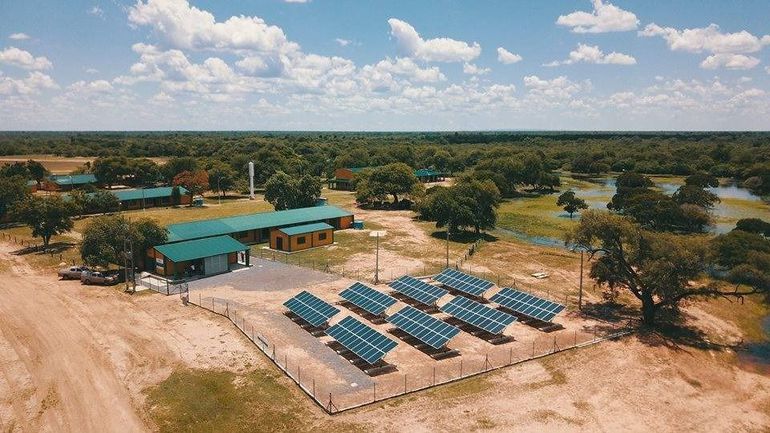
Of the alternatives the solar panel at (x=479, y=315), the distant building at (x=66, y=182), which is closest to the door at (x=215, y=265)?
the solar panel at (x=479, y=315)

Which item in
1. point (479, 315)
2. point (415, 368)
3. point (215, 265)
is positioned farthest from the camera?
point (215, 265)

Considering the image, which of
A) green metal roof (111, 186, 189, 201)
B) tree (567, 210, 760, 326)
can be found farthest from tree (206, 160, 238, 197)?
tree (567, 210, 760, 326)

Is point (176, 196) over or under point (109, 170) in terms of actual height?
under

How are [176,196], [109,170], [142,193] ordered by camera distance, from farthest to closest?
[109,170], [176,196], [142,193]

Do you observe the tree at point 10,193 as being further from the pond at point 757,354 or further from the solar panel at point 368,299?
the pond at point 757,354

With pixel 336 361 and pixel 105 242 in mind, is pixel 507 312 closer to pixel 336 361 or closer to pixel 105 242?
pixel 336 361

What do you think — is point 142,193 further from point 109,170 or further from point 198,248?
point 198,248

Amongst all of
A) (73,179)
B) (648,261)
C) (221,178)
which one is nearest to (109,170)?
(73,179)

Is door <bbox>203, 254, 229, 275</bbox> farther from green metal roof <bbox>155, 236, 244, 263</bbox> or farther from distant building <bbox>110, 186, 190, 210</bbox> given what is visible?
distant building <bbox>110, 186, 190, 210</bbox>
